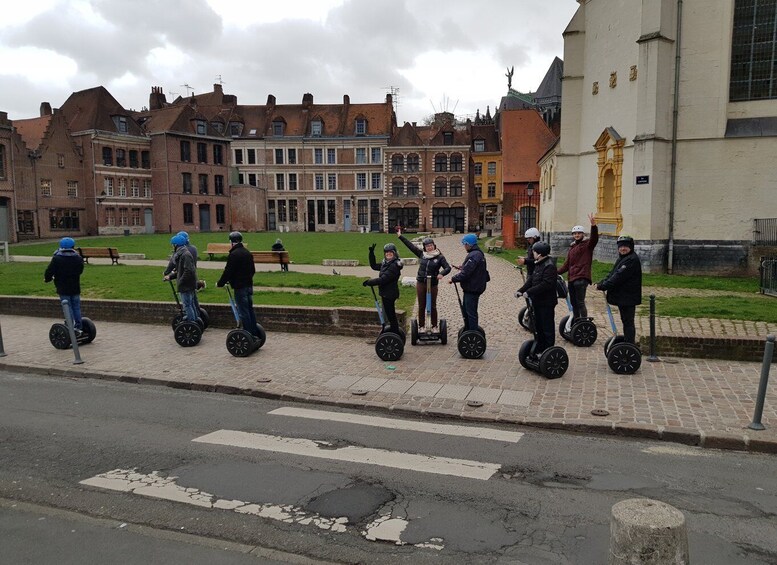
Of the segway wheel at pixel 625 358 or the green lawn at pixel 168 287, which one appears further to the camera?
the green lawn at pixel 168 287

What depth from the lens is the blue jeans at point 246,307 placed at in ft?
34.6

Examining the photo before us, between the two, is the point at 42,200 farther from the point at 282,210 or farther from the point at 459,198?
the point at 459,198

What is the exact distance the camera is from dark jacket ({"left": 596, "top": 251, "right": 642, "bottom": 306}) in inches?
356

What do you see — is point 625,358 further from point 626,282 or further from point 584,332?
point 584,332

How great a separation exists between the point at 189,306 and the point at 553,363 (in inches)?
261

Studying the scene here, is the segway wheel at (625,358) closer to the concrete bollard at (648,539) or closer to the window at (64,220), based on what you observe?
the concrete bollard at (648,539)

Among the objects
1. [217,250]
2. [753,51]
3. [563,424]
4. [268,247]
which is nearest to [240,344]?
[563,424]

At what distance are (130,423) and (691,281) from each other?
57.6ft

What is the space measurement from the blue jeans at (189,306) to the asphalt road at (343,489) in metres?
3.99

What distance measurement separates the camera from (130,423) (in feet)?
24.0

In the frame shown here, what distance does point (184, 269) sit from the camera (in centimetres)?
1133

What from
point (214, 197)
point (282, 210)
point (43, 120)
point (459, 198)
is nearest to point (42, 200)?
point (43, 120)

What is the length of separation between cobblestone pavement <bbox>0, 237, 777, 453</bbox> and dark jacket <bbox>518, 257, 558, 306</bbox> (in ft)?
3.74

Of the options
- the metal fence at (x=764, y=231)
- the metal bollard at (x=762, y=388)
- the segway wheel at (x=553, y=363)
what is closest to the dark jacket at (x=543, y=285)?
the segway wheel at (x=553, y=363)
